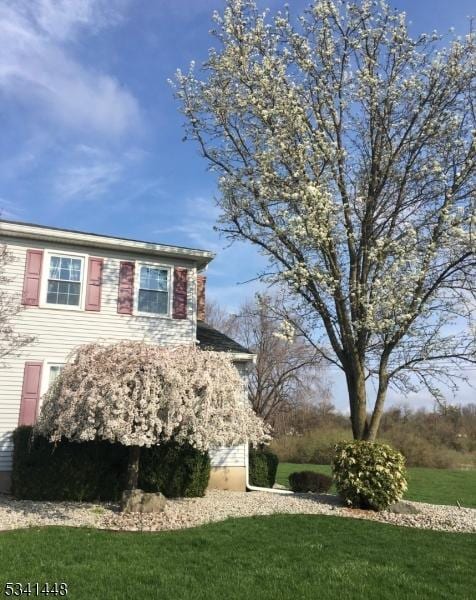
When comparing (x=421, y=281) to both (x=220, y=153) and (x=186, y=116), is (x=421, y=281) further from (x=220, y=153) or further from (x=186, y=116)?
(x=186, y=116)

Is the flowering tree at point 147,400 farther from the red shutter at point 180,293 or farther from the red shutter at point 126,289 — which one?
the red shutter at point 180,293

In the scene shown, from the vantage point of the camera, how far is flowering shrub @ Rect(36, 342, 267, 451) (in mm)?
8398

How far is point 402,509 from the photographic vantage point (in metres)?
9.99

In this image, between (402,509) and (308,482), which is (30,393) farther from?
(402,509)

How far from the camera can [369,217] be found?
41.1 ft

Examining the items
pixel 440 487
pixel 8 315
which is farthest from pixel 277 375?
pixel 8 315

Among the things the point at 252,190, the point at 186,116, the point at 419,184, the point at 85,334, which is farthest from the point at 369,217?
the point at 85,334

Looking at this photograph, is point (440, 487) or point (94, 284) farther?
point (440, 487)

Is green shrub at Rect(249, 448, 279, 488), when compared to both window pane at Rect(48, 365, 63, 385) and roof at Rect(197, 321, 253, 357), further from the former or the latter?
window pane at Rect(48, 365, 63, 385)

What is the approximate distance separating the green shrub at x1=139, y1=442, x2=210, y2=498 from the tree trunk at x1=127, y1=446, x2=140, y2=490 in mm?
1208

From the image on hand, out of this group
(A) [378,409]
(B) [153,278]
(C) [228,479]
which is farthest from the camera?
(B) [153,278]

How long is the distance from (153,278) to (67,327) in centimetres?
246

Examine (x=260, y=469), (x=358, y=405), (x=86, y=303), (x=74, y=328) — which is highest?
(x=86, y=303)

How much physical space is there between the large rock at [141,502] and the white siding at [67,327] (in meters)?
3.33
